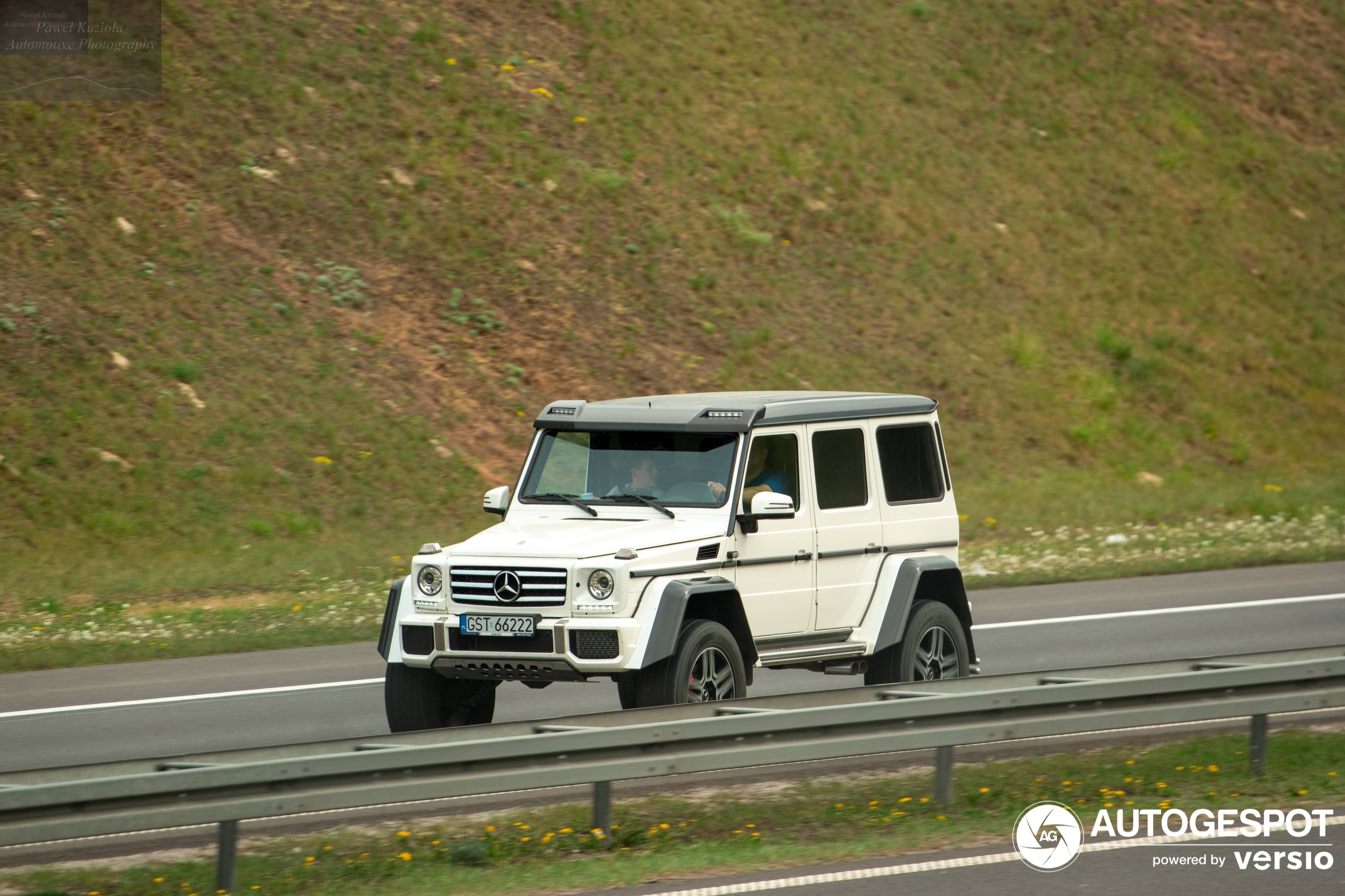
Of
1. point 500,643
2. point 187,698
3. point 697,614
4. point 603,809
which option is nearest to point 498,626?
point 500,643

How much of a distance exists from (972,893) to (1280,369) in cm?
2765

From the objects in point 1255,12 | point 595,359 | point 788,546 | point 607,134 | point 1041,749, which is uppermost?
point 1255,12

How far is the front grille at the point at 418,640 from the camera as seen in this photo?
9.22 metres

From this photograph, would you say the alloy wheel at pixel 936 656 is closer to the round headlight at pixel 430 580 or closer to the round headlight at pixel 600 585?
the round headlight at pixel 600 585

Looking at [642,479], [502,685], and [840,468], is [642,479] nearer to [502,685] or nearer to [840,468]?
[840,468]

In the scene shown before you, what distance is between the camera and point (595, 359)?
25.2m

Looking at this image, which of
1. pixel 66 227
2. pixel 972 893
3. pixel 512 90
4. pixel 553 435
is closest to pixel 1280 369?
pixel 512 90

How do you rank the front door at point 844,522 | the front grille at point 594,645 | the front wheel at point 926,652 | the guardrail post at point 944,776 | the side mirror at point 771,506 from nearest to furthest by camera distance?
the guardrail post at point 944,776, the front grille at point 594,645, the side mirror at point 771,506, the front door at point 844,522, the front wheel at point 926,652

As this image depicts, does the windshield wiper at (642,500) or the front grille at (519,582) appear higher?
the windshield wiper at (642,500)

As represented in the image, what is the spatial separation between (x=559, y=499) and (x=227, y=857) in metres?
3.94

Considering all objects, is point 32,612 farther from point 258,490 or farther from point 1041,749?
point 1041,749

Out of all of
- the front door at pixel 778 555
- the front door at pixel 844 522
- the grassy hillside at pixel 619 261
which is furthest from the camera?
the grassy hillside at pixel 619 261

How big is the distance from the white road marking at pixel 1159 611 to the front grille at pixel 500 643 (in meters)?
6.99

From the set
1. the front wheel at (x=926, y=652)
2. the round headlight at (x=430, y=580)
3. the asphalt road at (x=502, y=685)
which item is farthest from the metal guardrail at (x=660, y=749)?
the asphalt road at (x=502, y=685)
